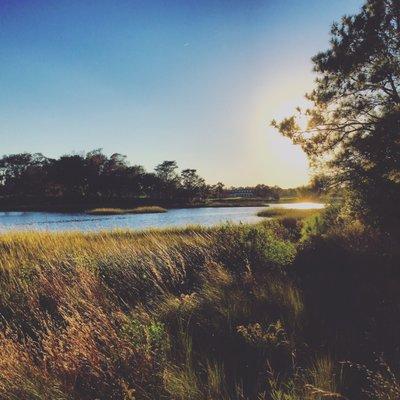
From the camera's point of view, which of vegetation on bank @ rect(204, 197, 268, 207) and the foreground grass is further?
vegetation on bank @ rect(204, 197, 268, 207)

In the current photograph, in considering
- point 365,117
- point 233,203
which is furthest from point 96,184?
point 365,117

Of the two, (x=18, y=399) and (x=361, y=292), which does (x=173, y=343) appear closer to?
(x=18, y=399)

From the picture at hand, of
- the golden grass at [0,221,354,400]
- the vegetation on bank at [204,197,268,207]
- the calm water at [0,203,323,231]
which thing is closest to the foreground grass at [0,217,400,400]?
the golden grass at [0,221,354,400]

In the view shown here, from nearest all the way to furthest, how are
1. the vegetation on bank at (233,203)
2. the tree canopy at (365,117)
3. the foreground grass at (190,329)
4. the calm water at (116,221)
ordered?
the foreground grass at (190,329) < the tree canopy at (365,117) < the calm water at (116,221) < the vegetation on bank at (233,203)

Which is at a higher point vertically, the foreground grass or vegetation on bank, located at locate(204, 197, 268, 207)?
the foreground grass

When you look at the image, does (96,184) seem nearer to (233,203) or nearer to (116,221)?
(233,203)

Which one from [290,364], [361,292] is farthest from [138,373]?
[361,292]

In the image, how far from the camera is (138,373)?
136 inches

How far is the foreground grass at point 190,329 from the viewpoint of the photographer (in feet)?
11.3

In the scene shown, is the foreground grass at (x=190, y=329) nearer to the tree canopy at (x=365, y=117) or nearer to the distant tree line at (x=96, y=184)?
the tree canopy at (x=365, y=117)

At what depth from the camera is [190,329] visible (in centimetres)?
505

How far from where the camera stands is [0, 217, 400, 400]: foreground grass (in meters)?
3.43

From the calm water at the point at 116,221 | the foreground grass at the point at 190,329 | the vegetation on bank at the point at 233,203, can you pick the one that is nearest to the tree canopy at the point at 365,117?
the foreground grass at the point at 190,329

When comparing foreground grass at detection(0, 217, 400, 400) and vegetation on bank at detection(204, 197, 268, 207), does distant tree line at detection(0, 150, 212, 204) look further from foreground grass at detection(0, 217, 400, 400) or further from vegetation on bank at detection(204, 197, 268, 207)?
foreground grass at detection(0, 217, 400, 400)
